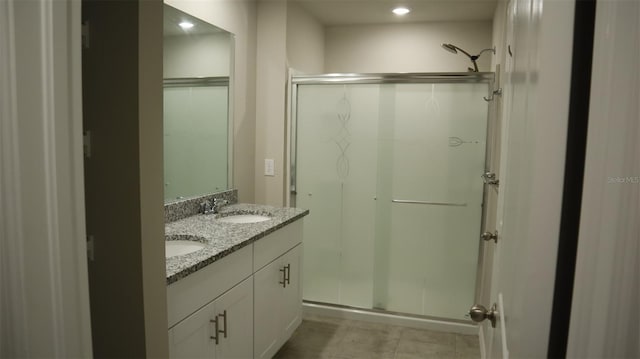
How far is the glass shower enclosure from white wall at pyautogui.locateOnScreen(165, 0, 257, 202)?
340mm

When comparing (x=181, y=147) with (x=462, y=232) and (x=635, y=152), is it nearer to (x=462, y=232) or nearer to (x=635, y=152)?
(x=462, y=232)

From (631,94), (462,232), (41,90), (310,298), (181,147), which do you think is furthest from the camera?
(310,298)

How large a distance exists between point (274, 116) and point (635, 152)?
2.87 meters

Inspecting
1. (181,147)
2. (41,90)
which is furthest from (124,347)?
(181,147)

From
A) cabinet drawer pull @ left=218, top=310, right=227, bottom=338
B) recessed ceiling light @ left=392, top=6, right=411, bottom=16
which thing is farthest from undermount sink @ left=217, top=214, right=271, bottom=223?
recessed ceiling light @ left=392, top=6, right=411, bottom=16

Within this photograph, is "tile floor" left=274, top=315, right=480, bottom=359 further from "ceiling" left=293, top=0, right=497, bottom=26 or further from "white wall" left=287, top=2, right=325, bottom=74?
"ceiling" left=293, top=0, right=497, bottom=26

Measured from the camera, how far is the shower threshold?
122 inches

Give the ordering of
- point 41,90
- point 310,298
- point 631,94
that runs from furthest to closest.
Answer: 1. point 310,298
2. point 41,90
3. point 631,94

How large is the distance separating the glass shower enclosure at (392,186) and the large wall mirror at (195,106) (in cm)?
65

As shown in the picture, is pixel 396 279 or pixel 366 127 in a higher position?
pixel 366 127

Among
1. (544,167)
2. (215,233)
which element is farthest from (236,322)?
(544,167)

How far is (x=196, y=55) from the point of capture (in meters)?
2.50

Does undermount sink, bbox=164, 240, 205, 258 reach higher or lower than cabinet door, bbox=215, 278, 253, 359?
higher

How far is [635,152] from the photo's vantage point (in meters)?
0.43
